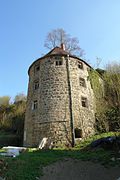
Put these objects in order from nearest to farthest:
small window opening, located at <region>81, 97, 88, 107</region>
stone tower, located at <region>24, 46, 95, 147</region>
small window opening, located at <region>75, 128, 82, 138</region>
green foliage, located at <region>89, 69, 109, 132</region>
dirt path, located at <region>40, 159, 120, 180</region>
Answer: dirt path, located at <region>40, 159, 120, 180</region> < stone tower, located at <region>24, 46, 95, 147</region> < small window opening, located at <region>75, 128, 82, 138</region> < green foliage, located at <region>89, 69, 109, 132</region> < small window opening, located at <region>81, 97, 88, 107</region>

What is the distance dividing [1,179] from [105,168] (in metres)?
4.20

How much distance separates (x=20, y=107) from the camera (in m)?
29.7

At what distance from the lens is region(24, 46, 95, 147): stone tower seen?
16797 mm

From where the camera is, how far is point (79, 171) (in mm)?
8016

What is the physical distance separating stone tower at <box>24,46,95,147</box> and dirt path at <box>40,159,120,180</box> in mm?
7574

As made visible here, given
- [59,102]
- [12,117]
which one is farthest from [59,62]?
[12,117]

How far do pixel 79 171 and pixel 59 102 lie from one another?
9877 mm

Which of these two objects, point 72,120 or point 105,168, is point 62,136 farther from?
point 105,168

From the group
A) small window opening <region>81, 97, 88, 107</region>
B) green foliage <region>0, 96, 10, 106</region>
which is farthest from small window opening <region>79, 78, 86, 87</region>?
green foliage <region>0, 96, 10, 106</region>

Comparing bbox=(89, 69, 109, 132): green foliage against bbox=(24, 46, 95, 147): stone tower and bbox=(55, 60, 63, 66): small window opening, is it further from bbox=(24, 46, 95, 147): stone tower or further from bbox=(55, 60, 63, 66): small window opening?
bbox=(55, 60, 63, 66): small window opening

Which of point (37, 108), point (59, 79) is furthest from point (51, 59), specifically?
point (37, 108)

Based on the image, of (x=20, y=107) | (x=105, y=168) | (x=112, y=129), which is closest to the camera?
(x=105, y=168)

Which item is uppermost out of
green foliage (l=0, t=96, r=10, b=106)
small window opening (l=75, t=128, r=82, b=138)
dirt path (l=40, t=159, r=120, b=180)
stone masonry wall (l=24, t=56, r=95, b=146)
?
green foliage (l=0, t=96, r=10, b=106)

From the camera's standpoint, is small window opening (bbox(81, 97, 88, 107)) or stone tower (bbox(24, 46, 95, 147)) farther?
small window opening (bbox(81, 97, 88, 107))
